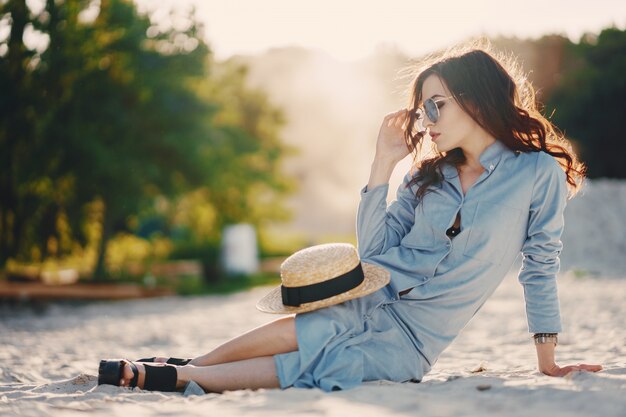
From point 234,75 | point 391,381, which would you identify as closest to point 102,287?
point 391,381

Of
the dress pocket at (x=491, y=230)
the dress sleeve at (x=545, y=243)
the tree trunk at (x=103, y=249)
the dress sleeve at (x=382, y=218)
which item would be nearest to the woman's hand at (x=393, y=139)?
the dress sleeve at (x=382, y=218)

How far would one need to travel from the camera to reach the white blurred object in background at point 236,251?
16250 millimetres

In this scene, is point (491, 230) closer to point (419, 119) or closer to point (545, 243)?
point (545, 243)

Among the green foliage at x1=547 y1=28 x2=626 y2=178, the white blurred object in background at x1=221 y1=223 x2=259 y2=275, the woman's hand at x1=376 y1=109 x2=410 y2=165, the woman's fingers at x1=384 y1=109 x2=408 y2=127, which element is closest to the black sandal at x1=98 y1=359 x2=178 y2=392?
the woman's hand at x1=376 y1=109 x2=410 y2=165

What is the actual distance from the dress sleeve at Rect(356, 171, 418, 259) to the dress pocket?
14.5 inches

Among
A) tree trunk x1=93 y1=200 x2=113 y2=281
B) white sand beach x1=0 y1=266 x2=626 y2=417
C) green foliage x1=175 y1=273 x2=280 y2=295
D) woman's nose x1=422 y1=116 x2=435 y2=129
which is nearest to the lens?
white sand beach x1=0 y1=266 x2=626 y2=417

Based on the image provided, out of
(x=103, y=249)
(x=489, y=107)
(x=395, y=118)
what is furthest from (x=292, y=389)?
(x=103, y=249)

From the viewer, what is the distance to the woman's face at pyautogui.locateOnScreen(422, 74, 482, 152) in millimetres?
3100

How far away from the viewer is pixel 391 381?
299cm

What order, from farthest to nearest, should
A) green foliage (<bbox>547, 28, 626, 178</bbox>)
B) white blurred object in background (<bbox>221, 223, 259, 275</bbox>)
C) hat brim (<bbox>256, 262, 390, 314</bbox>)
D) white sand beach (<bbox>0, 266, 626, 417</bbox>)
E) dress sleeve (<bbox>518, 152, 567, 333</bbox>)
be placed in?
green foliage (<bbox>547, 28, 626, 178</bbox>), white blurred object in background (<bbox>221, 223, 259, 275</bbox>), dress sleeve (<bbox>518, 152, 567, 333</bbox>), hat brim (<bbox>256, 262, 390, 314</bbox>), white sand beach (<bbox>0, 266, 626, 417</bbox>)

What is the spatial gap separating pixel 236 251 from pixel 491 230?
13.7 m

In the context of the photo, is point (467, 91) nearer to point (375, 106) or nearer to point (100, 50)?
point (100, 50)

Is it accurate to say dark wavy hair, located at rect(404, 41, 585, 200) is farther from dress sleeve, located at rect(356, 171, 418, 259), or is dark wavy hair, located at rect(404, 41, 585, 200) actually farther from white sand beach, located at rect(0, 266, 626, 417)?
white sand beach, located at rect(0, 266, 626, 417)

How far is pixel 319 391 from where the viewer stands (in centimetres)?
277
